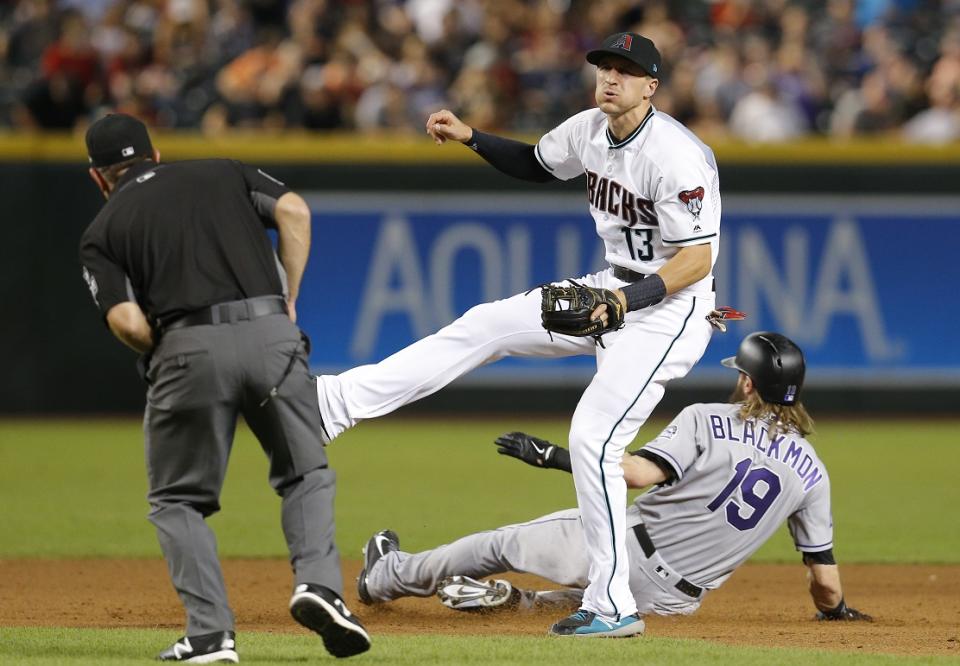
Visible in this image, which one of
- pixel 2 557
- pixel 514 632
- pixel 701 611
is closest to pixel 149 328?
pixel 514 632

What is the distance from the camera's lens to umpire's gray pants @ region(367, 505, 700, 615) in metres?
6.07

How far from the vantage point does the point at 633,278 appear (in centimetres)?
598

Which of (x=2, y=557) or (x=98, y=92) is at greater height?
(x=98, y=92)

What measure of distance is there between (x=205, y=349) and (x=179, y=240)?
37cm

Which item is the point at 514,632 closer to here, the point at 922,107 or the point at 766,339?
the point at 766,339

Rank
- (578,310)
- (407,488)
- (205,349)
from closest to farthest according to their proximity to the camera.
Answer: (205,349)
(578,310)
(407,488)

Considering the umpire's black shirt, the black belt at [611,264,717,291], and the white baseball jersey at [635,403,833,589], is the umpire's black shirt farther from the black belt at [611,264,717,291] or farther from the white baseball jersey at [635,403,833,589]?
the white baseball jersey at [635,403,833,589]

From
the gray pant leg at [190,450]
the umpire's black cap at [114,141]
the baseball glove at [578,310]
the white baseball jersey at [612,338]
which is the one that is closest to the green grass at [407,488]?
the white baseball jersey at [612,338]

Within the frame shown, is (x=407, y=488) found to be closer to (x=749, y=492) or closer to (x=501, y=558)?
(x=501, y=558)

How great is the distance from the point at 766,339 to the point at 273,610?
242cm

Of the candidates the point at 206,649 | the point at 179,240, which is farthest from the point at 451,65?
the point at 206,649

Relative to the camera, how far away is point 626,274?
601 cm

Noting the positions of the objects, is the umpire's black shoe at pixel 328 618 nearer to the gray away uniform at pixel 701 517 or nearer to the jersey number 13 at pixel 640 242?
the gray away uniform at pixel 701 517

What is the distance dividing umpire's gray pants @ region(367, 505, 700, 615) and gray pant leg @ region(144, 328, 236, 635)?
1.32 metres
